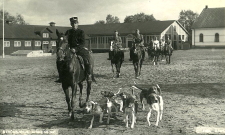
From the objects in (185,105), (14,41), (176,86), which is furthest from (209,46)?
(185,105)

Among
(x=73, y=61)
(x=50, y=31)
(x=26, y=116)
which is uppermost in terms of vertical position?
(x=50, y=31)

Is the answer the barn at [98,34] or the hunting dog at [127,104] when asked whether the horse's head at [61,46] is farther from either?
the barn at [98,34]

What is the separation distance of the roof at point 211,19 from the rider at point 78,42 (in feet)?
144

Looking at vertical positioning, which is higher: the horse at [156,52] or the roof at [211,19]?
the roof at [211,19]

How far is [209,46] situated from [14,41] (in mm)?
38833

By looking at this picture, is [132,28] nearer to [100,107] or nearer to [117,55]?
[117,55]

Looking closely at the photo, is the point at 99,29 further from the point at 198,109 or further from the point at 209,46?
the point at 198,109

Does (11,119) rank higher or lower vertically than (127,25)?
lower

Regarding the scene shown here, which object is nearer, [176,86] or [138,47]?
[176,86]

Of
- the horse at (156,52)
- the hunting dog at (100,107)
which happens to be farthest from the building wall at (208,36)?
the hunting dog at (100,107)

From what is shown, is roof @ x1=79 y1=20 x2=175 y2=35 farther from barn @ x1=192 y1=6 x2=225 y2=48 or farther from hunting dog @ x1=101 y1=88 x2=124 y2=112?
hunting dog @ x1=101 y1=88 x2=124 y2=112

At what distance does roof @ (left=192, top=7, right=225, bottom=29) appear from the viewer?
50328 mm

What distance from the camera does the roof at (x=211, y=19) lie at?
5033cm

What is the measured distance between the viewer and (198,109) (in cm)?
830
